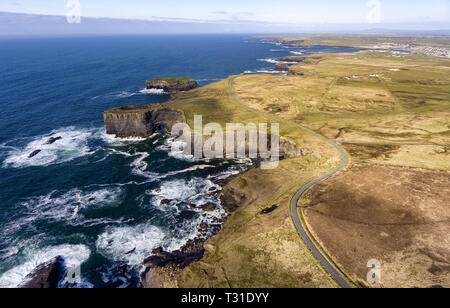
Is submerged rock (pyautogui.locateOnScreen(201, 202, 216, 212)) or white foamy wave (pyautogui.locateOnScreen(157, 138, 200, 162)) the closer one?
submerged rock (pyautogui.locateOnScreen(201, 202, 216, 212))

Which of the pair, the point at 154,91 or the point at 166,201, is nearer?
the point at 166,201

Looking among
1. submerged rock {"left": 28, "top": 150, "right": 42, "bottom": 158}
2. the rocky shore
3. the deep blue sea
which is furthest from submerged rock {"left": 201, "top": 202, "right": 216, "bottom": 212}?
submerged rock {"left": 28, "top": 150, "right": 42, "bottom": 158}

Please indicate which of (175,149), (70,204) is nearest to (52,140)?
(70,204)

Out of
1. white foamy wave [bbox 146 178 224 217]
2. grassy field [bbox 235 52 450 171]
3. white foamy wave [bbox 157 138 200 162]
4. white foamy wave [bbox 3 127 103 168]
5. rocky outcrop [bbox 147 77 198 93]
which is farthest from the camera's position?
rocky outcrop [bbox 147 77 198 93]

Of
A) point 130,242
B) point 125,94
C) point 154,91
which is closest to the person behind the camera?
point 130,242

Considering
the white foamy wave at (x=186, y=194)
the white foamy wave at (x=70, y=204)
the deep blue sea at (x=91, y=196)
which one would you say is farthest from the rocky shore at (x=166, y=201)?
the white foamy wave at (x=70, y=204)

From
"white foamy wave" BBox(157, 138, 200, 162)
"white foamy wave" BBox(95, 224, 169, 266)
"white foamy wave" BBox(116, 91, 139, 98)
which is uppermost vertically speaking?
"white foamy wave" BBox(116, 91, 139, 98)

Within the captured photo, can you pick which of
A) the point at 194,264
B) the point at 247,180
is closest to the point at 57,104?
the point at 247,180

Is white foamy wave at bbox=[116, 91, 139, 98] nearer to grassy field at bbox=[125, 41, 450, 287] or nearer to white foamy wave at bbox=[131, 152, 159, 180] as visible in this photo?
grassy field at bbox=[125, 41, 450, 287]

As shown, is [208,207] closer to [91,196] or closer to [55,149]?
[91,196]
